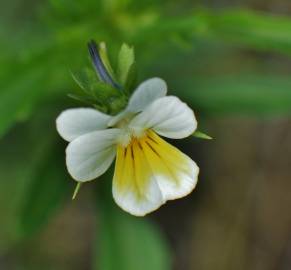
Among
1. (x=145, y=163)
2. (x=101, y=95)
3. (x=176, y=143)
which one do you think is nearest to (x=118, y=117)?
(x=101, y=95)

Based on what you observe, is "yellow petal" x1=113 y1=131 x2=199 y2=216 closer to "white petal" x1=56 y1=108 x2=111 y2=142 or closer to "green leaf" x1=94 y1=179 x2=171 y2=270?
"white petal" x1=56 y1=108 x2=111 y2=142

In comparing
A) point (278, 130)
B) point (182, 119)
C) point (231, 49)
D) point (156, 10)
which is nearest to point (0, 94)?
point (156, 10)

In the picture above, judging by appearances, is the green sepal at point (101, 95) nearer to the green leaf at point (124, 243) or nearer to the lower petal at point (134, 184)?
the lower petal at point (134, 184)

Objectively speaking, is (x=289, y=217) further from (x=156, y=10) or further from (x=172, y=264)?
(x=156, y=10)

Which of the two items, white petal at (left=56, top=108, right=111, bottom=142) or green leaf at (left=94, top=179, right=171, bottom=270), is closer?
white petal at (left=56, top=108, right=111, bottom=142)

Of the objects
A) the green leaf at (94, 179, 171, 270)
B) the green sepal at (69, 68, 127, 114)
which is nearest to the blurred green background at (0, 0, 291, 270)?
the green leaf at (94, 179, 171, 270)
